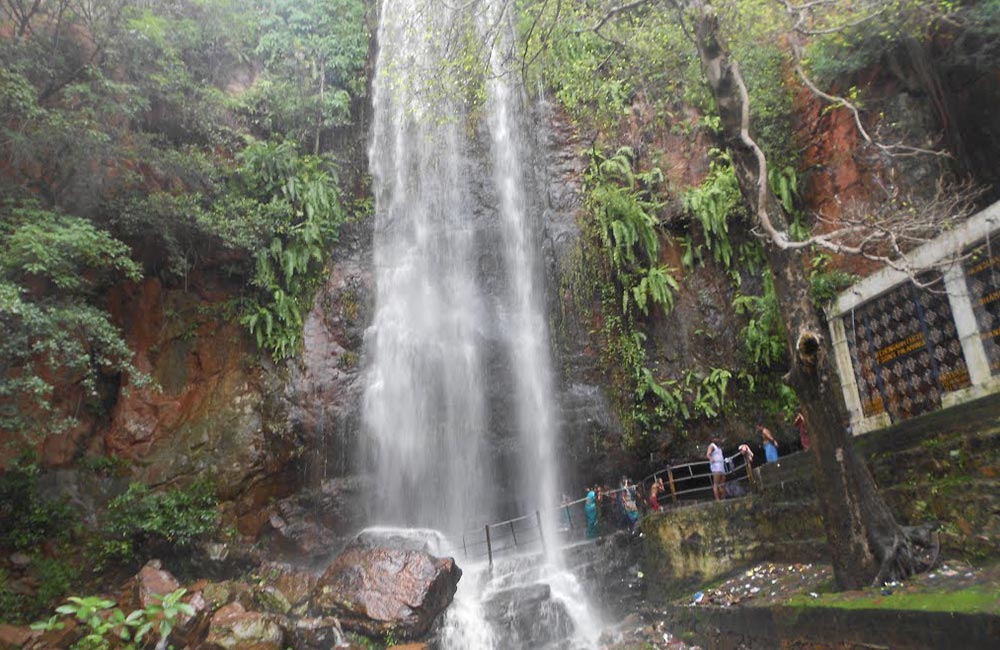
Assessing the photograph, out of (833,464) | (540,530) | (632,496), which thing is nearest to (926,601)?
(833,464)

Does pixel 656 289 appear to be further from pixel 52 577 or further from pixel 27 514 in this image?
pixel 27 514

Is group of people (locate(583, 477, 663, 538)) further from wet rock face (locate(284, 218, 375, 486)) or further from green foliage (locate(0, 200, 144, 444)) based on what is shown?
green foliage (locate(0, 200, 144, 444))

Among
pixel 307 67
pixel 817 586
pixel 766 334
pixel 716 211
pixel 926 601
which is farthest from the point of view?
pixel 307 67

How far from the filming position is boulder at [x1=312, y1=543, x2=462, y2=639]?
8945 mm

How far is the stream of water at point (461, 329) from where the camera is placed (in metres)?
13.5

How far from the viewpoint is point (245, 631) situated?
818cm

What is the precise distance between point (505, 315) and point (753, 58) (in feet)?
26.1

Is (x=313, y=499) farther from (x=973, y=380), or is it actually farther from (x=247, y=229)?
(x=973, y=380)

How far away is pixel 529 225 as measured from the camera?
15914 millimetres

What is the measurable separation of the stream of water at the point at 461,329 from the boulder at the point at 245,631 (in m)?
3.34

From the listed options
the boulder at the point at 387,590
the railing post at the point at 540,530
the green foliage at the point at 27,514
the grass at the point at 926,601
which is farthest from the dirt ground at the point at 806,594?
the green foliage at the point at 27,514

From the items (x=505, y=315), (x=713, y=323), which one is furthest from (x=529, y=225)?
(x=713, y=323)

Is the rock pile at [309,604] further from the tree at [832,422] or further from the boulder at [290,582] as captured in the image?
the tree at [832,422]

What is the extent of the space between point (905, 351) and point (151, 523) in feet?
38.7
